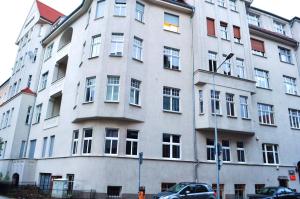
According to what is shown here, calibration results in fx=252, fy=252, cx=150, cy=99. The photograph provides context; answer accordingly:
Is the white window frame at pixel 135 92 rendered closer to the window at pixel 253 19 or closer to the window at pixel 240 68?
the window at pixel 240 68

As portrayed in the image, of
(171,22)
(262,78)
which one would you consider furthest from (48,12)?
(262,78)

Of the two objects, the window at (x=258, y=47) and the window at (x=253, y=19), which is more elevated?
the window at (x=253, y=19)

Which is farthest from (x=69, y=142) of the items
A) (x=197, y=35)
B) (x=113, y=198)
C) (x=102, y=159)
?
(x=197, y=35)

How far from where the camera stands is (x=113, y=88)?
740 inches

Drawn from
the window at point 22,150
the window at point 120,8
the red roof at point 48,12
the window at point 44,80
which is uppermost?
the red roof at point 48,12

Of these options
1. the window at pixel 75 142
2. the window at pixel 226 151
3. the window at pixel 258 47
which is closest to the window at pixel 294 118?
the window at pixel 258 47

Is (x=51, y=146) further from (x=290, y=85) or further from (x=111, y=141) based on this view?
(x=290, y=85)

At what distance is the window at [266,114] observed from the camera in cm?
2442

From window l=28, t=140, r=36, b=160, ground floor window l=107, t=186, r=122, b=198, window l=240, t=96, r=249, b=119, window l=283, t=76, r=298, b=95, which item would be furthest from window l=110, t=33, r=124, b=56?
window l=283, t=76, r=298, b=95

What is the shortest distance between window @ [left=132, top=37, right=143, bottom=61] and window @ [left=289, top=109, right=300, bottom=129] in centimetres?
1738

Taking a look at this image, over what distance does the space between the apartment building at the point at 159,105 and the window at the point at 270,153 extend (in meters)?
0.10

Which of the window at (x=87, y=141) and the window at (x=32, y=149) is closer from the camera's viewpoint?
the window at (x=87, y=141)

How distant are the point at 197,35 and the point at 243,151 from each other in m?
11.1

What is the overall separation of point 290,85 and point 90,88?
21.9 m
